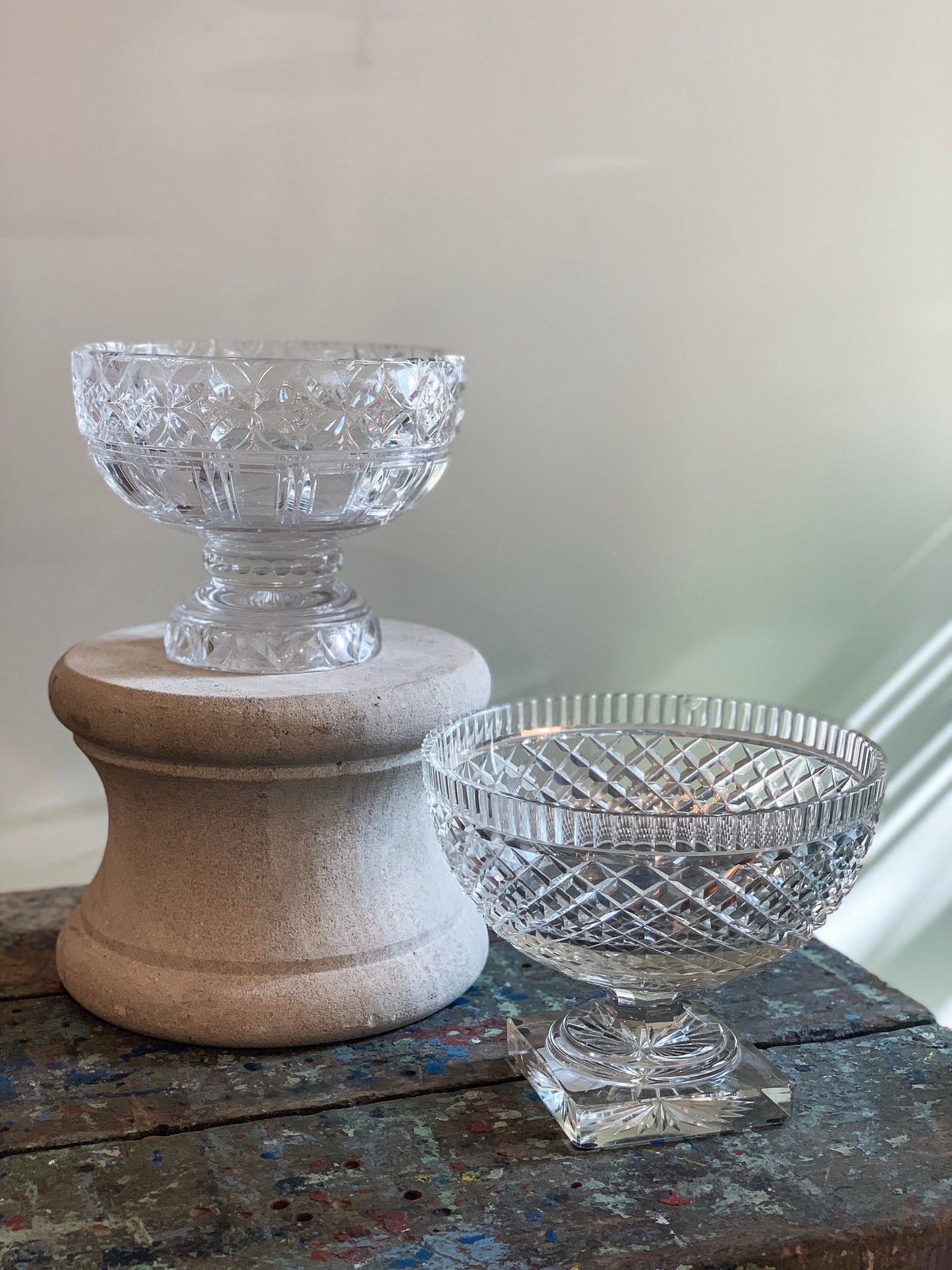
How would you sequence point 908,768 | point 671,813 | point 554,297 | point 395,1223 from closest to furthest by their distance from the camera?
point 395,1223 < point 671,813 < point 554,297 < point 908,768

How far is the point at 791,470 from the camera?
3.84 feet

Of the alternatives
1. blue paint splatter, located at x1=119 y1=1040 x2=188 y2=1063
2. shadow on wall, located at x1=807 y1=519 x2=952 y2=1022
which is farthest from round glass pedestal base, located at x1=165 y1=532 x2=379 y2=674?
shadow on wall, located at x1=807 y1=519 x2=952 y2=1022

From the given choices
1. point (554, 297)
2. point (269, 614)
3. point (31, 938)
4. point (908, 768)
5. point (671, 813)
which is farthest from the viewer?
point (908, 768)

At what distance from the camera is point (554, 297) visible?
1.08m

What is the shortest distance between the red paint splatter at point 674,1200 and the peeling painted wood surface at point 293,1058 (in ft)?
0.43

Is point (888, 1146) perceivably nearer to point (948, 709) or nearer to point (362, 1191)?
point (362, 1191)

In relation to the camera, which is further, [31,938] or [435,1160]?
[31,938]

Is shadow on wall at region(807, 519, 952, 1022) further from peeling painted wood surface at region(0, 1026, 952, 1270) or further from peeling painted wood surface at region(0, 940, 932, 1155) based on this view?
peeling painted wood surface at region(0, 1026, 952, 1270)

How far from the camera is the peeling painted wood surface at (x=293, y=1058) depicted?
0.65 metres

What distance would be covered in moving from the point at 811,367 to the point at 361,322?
1.35 ft

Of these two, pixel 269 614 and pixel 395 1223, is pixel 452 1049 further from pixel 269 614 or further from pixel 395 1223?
pixel 269 614

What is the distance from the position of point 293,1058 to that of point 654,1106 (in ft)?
0.67

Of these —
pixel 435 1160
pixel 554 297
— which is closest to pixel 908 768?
pixel 554 297

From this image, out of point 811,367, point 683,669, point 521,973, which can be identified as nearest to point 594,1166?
point 521,973
